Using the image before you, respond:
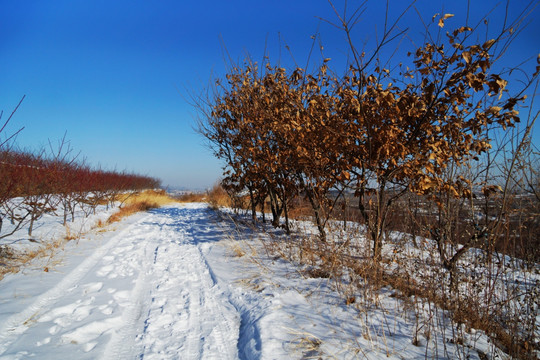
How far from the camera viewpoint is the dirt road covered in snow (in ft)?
6.95

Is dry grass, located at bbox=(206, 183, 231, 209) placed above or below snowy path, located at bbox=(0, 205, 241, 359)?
above

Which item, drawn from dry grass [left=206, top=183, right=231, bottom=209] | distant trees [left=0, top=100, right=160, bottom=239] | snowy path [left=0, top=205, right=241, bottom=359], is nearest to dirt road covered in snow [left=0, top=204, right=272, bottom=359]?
snowy path [left=0, top=205, right=241, bottom=359]

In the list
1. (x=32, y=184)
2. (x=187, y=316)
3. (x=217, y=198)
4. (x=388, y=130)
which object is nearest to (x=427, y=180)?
(x=388, y=130)

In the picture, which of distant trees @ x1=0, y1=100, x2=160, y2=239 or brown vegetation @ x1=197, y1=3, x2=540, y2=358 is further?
distant trees @ x1=0, y1=100, x2=160, y2=239

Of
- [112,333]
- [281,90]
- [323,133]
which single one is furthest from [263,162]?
[112,333]

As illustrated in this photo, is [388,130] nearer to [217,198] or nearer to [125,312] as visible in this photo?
[125,312]

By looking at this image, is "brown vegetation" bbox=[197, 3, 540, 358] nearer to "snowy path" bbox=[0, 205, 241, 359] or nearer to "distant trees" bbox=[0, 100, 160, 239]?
"snowy path" bbox=[0, 205, 241, 359]

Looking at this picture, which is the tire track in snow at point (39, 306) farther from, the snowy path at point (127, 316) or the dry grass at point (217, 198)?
the dry grass at point (217, 198)

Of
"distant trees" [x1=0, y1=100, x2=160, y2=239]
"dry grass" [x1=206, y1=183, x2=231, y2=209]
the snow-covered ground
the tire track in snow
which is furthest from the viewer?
"dry grass" [x1=206, y1=183, x2=231, y2=209]

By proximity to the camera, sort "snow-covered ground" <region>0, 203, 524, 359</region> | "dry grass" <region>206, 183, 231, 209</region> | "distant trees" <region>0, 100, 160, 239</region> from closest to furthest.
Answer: "snow-covered ground" <region>0, 203, 524, 359</region> → "distant trees" <region>0, 100, 160, 239</region> → "dry grass" <region>206, 183, 231, 209</region>

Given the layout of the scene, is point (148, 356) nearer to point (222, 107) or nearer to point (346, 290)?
point (346, 290)

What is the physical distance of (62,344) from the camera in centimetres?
213

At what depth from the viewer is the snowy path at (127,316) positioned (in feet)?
6.93

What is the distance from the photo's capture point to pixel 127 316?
2.69m
